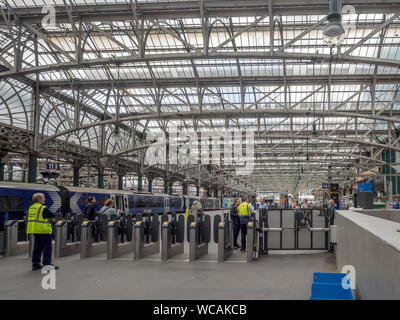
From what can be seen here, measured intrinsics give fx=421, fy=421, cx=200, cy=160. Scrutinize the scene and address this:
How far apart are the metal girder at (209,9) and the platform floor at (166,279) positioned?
10355 mm

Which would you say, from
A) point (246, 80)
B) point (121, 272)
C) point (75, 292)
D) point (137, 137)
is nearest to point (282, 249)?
point (121, 272)

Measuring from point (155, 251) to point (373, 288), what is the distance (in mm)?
9577

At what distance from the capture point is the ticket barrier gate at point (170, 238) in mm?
11594

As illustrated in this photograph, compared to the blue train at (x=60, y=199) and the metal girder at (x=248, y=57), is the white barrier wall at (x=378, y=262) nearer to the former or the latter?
the metal girder at (x=248, y=57)

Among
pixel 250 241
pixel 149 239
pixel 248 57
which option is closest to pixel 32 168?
pixel 149 239

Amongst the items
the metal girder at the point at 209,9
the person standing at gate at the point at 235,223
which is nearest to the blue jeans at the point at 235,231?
the person standing at gate at the point at 235,223

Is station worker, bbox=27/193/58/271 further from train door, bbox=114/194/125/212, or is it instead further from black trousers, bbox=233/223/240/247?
train door, bbox=114/194/125/212

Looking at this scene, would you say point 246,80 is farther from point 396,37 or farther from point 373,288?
point 373,288

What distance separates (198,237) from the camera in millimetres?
12281

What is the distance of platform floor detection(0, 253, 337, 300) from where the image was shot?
24.3 ft

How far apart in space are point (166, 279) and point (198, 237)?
361cm

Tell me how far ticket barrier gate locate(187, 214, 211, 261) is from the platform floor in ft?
1.52

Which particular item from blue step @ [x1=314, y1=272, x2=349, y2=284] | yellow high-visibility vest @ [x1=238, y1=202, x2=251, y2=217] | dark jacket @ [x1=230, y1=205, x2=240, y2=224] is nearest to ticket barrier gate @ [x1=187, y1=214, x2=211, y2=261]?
yellow high-visibility vest @ [x1=238, y1=202, x2=251, y2=217]
